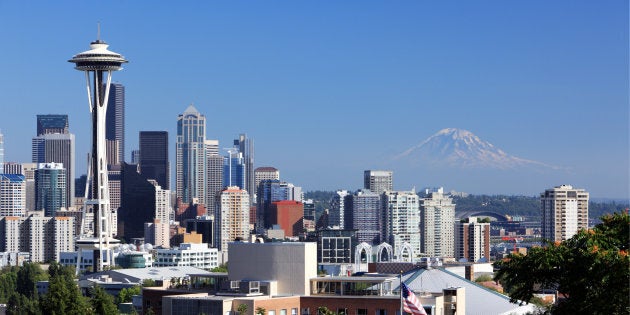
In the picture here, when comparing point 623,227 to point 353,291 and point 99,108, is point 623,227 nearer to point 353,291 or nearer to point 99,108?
point 353,291

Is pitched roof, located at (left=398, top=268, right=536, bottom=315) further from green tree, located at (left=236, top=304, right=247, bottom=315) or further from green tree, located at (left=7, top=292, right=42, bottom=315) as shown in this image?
green tree, located at (left=7, top=292, right=42, bottom=315)

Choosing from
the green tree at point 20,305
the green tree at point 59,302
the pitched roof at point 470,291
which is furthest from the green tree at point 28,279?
the pitched roof at point 470,291

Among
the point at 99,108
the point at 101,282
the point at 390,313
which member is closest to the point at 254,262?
the point at 390,313

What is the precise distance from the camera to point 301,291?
→ 62125mm

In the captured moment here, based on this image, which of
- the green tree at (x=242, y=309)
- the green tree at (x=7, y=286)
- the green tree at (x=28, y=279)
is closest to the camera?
the green tree at (x=242, y=309)

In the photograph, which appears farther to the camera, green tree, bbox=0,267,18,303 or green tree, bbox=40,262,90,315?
green tree, bbox=0,267,18,303

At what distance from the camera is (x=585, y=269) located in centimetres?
4344

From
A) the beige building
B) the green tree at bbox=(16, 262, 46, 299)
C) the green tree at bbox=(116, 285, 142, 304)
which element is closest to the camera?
the beige building

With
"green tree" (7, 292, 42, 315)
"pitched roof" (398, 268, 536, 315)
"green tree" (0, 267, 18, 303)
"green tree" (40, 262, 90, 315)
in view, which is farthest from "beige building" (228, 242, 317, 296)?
"green tree" (0, 267, 18, 303)

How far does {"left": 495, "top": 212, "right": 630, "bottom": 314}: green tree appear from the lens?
1647 inches

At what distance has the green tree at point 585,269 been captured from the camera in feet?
137

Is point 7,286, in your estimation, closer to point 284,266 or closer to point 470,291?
point 470,291

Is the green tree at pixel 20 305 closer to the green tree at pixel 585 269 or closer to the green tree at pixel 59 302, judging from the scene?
the green tree at pixel 59 302

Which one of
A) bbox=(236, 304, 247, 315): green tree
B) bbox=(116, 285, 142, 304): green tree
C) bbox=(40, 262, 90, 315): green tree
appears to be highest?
bbox=(236, 304, 247, 315): green tree
